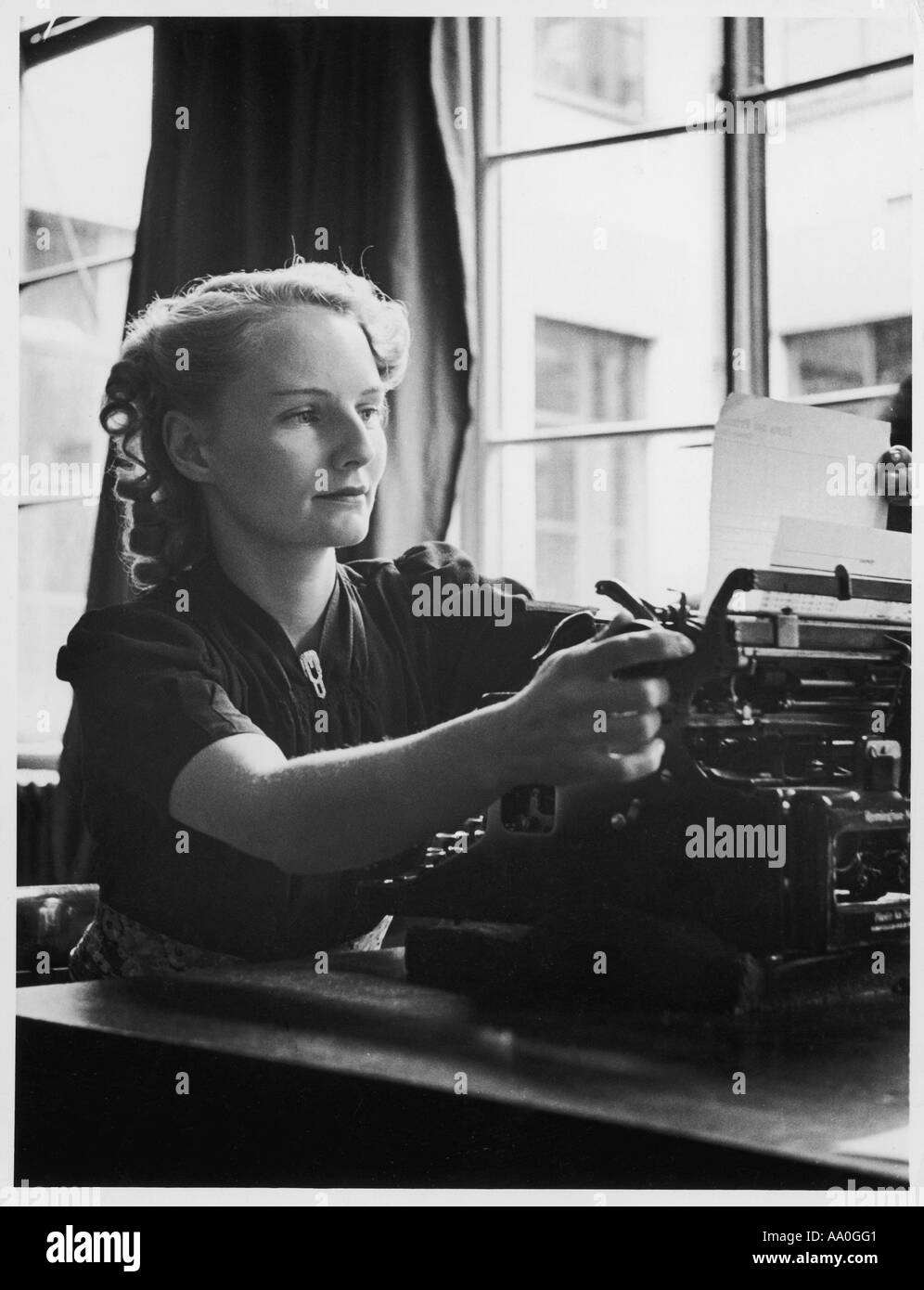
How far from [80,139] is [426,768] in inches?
47.8

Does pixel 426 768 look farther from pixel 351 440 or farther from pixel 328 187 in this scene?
pixel 328 187

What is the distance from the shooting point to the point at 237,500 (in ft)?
6.25

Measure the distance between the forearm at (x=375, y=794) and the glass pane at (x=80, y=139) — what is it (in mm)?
1005

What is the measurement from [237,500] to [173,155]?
1.98ft

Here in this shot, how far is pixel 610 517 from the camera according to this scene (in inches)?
80.0

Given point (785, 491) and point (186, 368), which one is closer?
point (785, 491)

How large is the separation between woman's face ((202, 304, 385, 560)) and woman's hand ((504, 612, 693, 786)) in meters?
0.56

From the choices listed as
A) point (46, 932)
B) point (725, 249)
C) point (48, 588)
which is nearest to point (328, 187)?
point (725, 249)

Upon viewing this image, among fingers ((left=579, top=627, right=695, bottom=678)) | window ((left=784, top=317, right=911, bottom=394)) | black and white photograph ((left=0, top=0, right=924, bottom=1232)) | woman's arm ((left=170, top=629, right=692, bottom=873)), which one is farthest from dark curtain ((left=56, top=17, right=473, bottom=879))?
fingers ((left=579, top=627, right=695, bottom=678))

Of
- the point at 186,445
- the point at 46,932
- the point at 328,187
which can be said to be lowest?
the point at 46,932

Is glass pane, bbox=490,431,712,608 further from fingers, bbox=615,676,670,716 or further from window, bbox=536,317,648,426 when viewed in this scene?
fingers, bbox=615,676,670,716

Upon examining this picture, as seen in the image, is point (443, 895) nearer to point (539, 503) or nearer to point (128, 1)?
point (539, 503)
